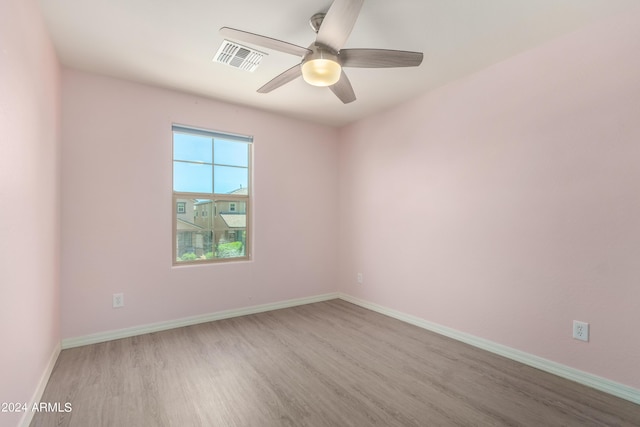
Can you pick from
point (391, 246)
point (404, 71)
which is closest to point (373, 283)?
point (391, 246)

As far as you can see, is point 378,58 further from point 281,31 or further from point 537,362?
point 537,362

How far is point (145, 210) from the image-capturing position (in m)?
2.97

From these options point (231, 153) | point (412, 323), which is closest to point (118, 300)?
point (231, 153)

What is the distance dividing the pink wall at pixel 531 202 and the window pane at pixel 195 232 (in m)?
2.12

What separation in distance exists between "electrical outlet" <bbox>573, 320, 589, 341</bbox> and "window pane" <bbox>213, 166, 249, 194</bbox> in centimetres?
334

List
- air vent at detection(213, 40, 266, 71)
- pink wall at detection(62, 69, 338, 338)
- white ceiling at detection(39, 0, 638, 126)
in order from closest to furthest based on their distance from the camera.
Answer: white ceiling at detection(39, 0, 638, 126) → air vent at detection(213, 40, 266, 71) → pink wall at detection(62, 69, 338, 338)

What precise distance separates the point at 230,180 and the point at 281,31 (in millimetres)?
1869

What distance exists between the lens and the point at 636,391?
187 cm

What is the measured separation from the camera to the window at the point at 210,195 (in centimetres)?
323

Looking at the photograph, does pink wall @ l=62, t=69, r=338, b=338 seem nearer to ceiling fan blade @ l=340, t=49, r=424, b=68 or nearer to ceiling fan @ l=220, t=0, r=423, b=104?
ceiling fan @ l=220, t=0, r=423, b=104

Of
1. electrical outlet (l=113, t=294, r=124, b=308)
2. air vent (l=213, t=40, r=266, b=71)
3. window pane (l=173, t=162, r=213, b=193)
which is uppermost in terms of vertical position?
air vent (l=213, t=40, r=266, b=71)

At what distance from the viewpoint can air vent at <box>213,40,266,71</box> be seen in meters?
2.32

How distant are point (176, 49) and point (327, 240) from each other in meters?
2.86

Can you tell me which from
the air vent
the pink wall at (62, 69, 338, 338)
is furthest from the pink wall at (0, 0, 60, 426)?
the air vent
